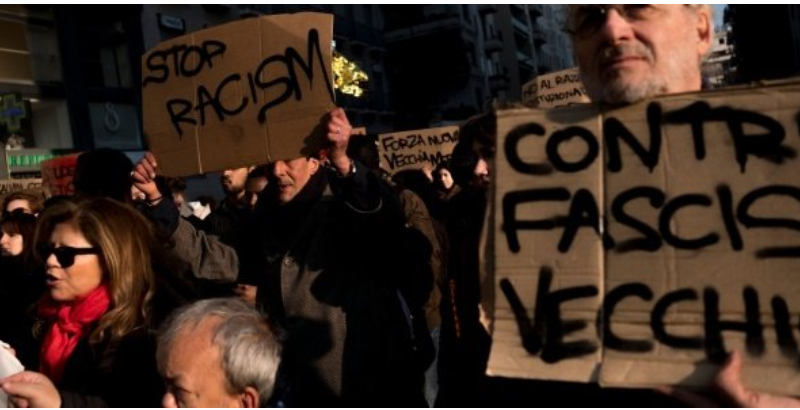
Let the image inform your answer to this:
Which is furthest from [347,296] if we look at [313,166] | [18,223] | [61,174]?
[61,174]

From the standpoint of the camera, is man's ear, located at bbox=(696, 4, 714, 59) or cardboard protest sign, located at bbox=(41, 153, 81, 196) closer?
man's ear, located at bbox=(696, 4, 714, 59)

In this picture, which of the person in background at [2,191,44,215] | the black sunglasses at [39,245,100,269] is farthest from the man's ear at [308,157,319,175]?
the person in background at [2,191,44,215]

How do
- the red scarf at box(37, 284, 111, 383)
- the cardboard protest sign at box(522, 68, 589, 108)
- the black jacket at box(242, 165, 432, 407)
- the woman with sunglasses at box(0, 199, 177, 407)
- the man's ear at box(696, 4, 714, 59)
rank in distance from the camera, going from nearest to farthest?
the man's ear at box(696, 4, 714, 59) → the woman with sunglasses at box(0, 199, 177, 407) → the red scarf at box(37, 284, 111, 383) → the black jacket at box(242, 165, 432, 407) → the cardboard protest sign at box(522, 68, 589, 108)

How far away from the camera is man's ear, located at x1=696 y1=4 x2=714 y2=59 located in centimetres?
161

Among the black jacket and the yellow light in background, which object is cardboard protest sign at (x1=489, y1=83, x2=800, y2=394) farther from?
the yellow light in background

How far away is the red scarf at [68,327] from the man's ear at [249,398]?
2.02ft

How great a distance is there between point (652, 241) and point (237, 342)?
108 cm

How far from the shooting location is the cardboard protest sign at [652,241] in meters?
1.35

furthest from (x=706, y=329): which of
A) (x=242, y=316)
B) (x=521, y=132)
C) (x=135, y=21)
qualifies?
(x=135, y=21)

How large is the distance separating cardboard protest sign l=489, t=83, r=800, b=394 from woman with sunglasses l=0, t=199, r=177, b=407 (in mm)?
1165

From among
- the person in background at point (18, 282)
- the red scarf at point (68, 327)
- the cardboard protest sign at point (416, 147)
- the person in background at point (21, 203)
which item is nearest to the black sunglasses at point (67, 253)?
the red scarf at point (68, 327)

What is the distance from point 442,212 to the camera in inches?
195

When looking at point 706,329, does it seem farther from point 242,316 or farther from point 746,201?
point 242,316

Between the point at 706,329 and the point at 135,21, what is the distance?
2038 centimetres
